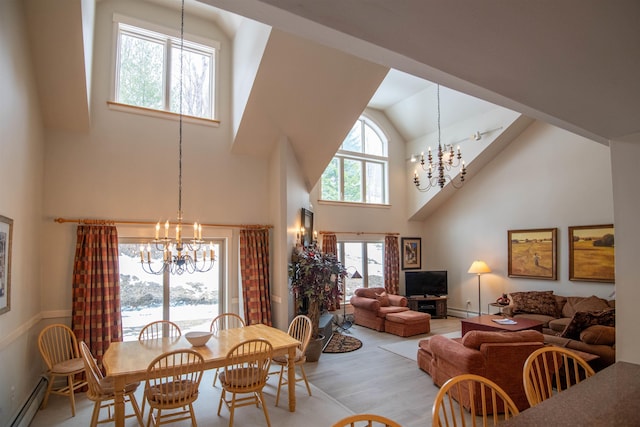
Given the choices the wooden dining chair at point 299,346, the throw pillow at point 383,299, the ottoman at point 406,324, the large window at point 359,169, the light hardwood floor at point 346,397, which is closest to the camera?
the light hardwood floor at point 346,397

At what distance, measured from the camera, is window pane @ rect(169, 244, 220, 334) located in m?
5.45

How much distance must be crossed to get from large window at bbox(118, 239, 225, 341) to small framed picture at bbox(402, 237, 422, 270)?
5115 millimetres

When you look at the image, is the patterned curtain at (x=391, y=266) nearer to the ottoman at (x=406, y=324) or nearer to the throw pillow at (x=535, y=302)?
the ottoman at (x=406, y=324)

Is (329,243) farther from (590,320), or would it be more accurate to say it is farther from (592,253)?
(592,253)

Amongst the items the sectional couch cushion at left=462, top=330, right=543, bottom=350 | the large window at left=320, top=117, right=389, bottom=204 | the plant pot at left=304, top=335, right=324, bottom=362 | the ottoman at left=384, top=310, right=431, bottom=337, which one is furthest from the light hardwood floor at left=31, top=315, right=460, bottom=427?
the large window at left=320, top=117, right=389, bottom=204

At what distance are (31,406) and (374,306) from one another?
5.51m

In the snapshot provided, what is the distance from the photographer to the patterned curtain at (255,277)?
5609 millimetres

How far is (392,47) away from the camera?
153 cm

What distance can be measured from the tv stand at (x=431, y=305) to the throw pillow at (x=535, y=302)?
A: 6.11 feet

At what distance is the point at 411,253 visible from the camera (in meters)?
9.34

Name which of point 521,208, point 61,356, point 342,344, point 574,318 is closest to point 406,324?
point 342,344

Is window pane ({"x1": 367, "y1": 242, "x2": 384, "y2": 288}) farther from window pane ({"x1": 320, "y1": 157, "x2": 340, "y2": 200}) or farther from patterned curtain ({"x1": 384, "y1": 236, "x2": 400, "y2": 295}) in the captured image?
window pane ({"x1": 320, "y1": 157, "x2": 340, "y2": 200})

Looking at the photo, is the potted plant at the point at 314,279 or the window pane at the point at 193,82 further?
the window pane at the point at 193,82

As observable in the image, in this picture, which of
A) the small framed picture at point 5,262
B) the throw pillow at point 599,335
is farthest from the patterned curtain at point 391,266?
the small framed picture at point 5,262
